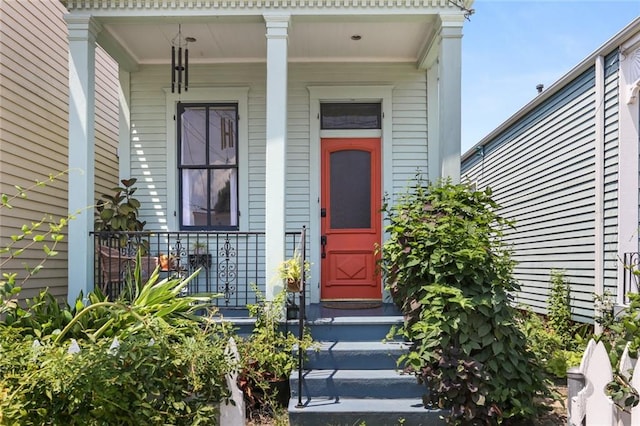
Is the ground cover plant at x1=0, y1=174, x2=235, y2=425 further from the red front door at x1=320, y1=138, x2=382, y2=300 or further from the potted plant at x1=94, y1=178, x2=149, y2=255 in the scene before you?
the red front door at x1=320, y1=138, x2=382, y2=300

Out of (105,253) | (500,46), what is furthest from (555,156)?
(105,253)

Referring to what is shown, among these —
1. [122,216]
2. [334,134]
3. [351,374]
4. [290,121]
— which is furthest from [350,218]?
[122,216]

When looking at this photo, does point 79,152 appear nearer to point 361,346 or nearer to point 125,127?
point 125,127

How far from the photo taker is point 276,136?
4.91 metres

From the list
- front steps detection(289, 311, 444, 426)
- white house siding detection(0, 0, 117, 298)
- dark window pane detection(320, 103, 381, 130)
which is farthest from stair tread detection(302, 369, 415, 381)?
dark window pane detection(320, 103, 381, 130)

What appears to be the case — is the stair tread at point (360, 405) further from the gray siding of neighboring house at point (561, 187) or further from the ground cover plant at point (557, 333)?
the gray siding of neighboring house at point (561, 187)

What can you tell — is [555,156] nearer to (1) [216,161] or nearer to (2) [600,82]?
(2) [600,82]

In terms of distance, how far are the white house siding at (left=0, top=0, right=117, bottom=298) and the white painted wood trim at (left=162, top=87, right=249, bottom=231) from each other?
1.16m

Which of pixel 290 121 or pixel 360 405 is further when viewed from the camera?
pixel 290 121

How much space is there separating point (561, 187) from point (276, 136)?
4724 millimetres

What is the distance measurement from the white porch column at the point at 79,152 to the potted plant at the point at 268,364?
71.2 inches

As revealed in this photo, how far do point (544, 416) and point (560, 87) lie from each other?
518 cm

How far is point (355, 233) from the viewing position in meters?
6.29

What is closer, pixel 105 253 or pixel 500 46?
pixel 105 253
